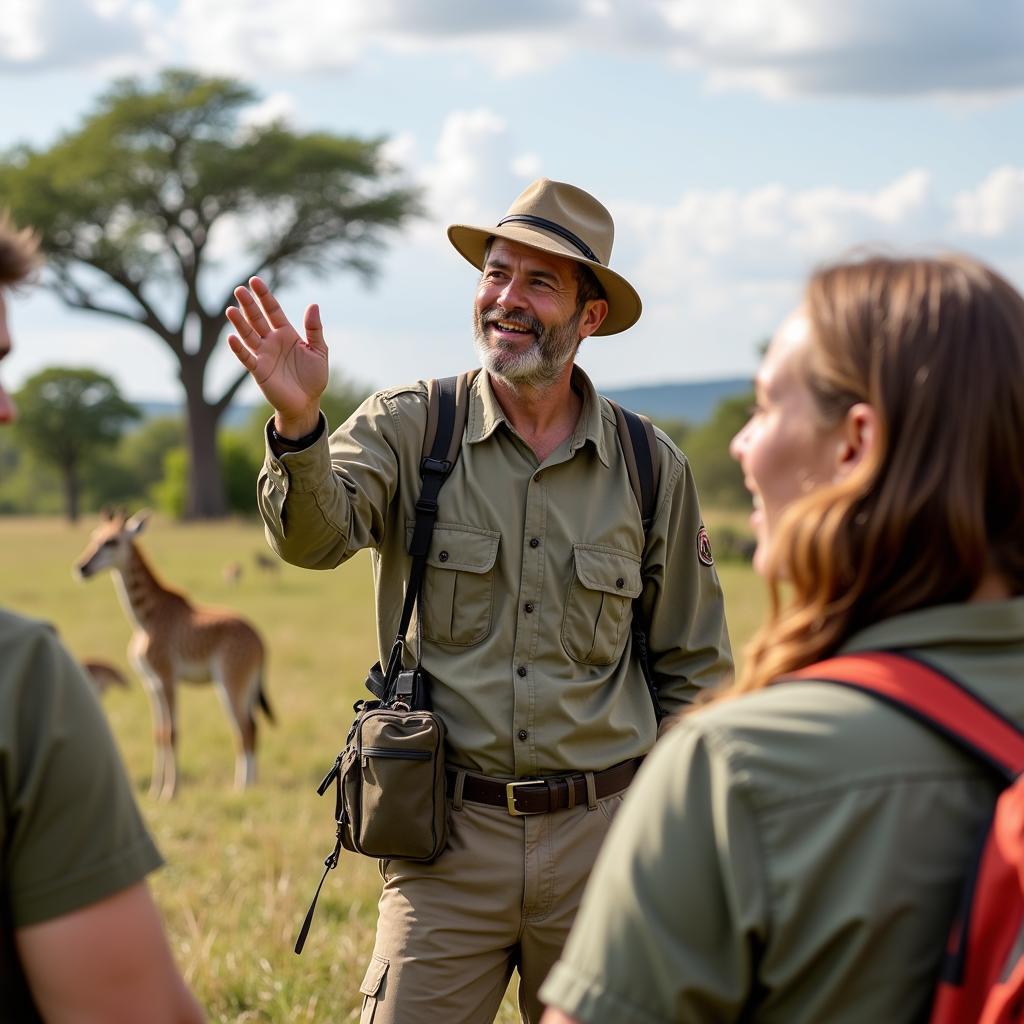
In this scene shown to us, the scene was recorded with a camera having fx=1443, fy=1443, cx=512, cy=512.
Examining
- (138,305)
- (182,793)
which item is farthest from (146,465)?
(182,793)

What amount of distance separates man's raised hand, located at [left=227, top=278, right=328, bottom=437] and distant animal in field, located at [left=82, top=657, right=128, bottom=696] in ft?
29.5

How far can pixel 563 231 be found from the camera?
370 centimetres

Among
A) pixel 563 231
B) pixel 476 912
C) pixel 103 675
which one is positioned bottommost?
pixel 103 675

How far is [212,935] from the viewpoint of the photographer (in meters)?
4.70

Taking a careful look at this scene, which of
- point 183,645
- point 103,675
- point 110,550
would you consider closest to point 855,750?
point 183,645

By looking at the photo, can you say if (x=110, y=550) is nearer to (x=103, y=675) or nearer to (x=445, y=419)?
(x=103, y=675)

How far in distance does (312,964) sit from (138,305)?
45841 mm

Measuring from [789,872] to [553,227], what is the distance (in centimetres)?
261

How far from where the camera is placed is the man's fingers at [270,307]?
3174 millimetres

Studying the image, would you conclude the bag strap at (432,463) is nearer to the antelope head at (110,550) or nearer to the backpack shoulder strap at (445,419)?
the backpack shoulder strap at (445,419)

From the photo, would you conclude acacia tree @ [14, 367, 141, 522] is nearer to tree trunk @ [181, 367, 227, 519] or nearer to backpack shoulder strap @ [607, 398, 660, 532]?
tree trunk @ [181, 367, 227, 519]

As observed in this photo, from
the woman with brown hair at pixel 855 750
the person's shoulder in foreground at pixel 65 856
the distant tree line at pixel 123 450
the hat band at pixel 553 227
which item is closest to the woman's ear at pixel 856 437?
Answer: the woman with brown hair at pixel 855 750

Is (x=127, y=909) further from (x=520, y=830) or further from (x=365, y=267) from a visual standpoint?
(x=365, y=267)

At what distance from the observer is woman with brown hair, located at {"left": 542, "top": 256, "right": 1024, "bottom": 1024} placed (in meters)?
1.33
